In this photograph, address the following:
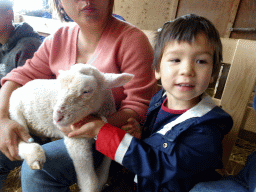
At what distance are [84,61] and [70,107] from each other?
0.36 meters

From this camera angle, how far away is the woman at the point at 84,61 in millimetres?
573

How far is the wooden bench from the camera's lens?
2.37 ft

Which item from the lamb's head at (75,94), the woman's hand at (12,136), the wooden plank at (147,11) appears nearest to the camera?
the lamb's head at (75,94)

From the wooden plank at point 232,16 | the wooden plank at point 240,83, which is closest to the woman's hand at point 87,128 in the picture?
the wooden plank at point 240,83

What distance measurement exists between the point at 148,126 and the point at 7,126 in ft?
1.73

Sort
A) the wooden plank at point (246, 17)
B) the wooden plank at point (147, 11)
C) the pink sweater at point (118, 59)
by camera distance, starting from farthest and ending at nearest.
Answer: the wooden plank at point (147, 11) → the wooden plank at point (246, 17) → the pink sweater at point (118, 59)

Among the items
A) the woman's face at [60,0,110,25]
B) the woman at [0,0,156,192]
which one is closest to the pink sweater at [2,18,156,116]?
the woman at [0,0,156,192]

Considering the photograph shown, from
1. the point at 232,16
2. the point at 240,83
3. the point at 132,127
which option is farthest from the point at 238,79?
the point at 232,16

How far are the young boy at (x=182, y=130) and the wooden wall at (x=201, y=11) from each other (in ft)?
7.83

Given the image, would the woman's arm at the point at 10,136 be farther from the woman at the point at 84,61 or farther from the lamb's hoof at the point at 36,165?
the lamb's hoof at the point at 36,165

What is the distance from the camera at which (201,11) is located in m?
2.58

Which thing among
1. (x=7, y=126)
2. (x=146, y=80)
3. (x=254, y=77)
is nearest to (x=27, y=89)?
(x=7, y=126)

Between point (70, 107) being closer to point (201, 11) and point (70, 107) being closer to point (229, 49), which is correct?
point (229, 49)

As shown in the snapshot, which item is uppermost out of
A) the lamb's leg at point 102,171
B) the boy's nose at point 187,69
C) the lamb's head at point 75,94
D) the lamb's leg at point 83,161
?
the boy's nose at point 187,69
